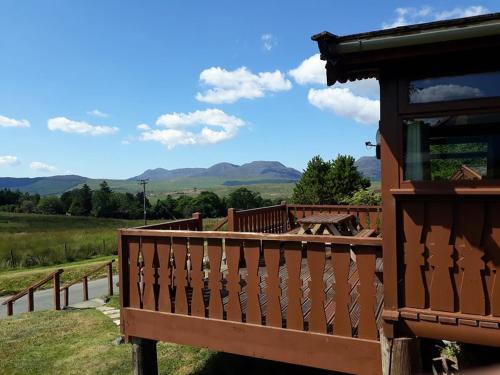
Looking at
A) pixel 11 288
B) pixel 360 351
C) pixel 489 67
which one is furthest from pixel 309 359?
pixel 11 288

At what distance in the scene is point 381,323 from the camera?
393 cm

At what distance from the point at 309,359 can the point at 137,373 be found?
7.75 ft

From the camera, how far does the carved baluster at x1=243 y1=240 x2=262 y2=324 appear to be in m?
4.38

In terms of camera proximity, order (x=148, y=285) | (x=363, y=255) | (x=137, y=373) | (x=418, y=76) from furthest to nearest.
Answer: (x=137, y=373) → (x=148, y=285) → (x=363, y=255) → (x=418, y=76)

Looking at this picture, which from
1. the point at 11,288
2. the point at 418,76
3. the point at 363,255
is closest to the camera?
the point at 418,76

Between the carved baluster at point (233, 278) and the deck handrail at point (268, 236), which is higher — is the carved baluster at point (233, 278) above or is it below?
below

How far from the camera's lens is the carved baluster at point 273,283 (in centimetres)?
428

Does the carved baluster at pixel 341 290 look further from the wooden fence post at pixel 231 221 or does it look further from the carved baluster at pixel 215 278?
the wooden fence post at pixel 231 221

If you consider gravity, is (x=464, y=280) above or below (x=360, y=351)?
above

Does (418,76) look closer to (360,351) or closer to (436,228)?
(436,228)

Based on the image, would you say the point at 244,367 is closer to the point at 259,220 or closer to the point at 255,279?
the point at 255,279

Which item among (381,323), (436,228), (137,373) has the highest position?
(436,228)

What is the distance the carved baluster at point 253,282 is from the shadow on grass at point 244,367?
223 centimetres

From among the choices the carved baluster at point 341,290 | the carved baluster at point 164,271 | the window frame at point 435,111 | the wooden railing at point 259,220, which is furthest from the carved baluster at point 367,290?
the wooden railing at point 259,220
